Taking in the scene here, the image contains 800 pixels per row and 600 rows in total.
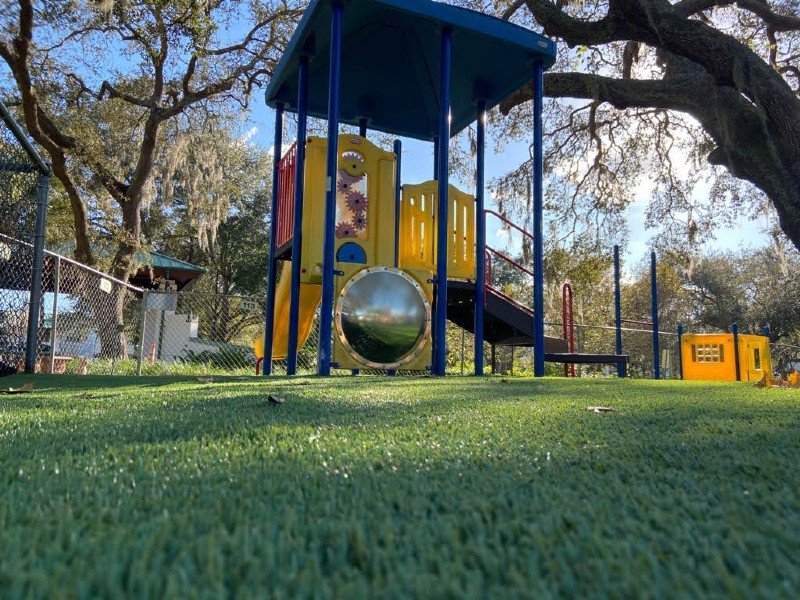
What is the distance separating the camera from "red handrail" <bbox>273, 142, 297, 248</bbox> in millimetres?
6045

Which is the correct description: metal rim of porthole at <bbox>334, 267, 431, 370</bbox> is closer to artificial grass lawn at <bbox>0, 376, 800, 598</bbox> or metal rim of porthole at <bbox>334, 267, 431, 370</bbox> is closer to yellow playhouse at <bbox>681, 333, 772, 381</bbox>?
artificial grass lawn at <bbox>0, 376, 800, 598</bbox>

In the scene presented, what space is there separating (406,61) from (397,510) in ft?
20.3

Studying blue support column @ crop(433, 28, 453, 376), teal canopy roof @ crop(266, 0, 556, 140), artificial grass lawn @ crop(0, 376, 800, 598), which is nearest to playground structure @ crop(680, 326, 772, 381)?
teal canopy roof @ crop(266, 0, 556, 140)

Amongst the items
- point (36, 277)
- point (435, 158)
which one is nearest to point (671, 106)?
point (435, 158)

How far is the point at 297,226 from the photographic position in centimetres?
544

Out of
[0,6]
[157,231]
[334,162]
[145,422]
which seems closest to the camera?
[145,422]

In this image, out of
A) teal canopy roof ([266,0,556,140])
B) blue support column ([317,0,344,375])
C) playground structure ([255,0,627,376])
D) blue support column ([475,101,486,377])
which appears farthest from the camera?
blue support column ([475,101,486,377])

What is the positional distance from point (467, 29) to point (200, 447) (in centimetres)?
488

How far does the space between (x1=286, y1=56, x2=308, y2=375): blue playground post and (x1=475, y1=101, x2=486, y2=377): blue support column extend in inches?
72.2

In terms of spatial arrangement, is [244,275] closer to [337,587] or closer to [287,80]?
[287,80]

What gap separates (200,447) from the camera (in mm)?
1248

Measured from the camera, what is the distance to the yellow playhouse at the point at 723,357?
9875 millimetres

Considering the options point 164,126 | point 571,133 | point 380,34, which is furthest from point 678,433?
point 164,126

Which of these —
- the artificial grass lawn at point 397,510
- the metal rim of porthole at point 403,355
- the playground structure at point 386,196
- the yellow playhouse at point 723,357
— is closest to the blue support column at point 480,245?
the playground structure at point 386,196
